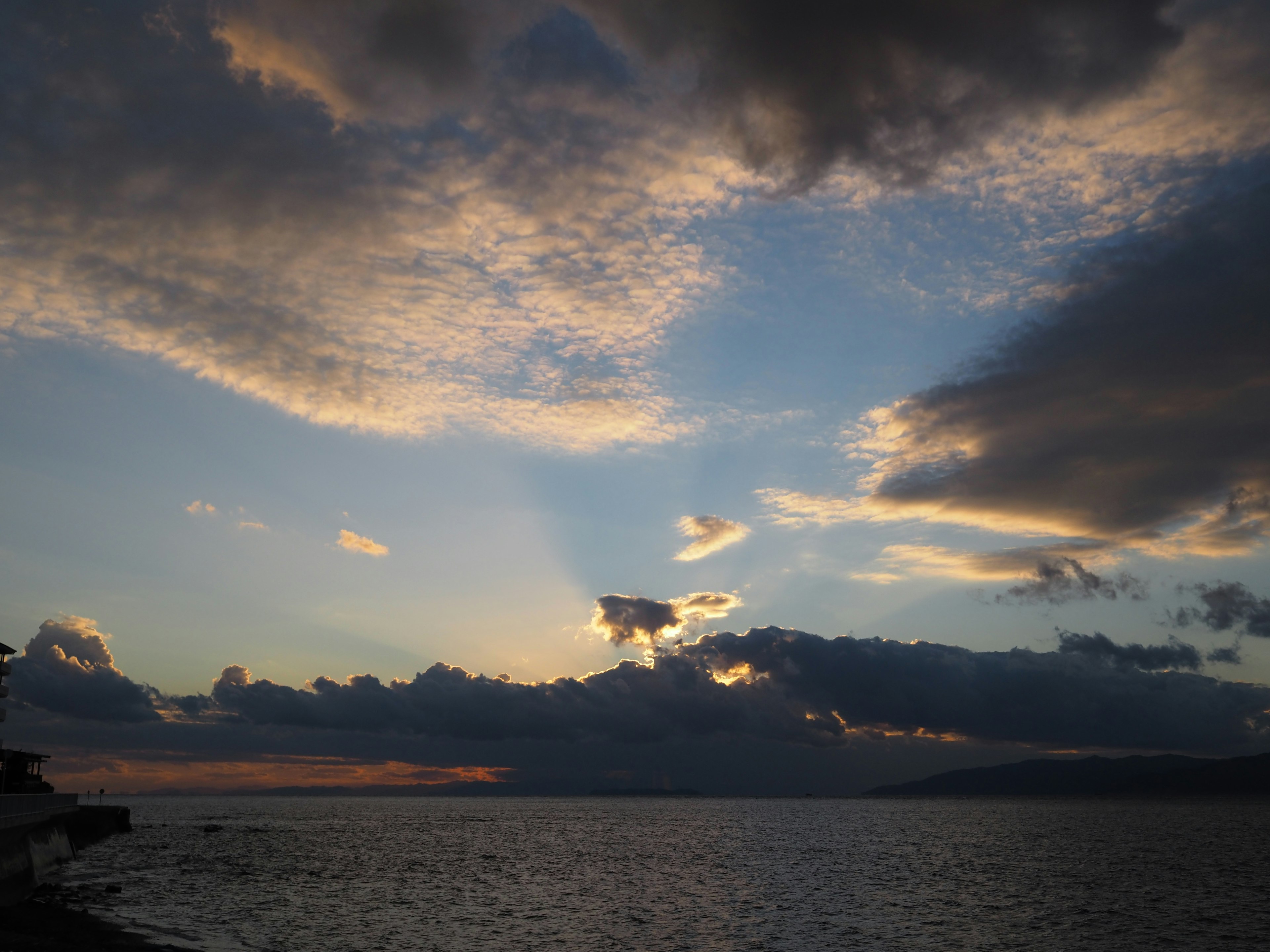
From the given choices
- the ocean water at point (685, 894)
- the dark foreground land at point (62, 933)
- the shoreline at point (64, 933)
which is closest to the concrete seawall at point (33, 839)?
the ocean water at point (685, 894)

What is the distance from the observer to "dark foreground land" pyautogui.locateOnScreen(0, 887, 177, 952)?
120ft

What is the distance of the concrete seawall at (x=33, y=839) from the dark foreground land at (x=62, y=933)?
4670 mm

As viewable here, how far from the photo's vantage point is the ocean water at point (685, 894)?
4934cm

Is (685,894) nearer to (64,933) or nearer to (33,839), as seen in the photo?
(64,933)

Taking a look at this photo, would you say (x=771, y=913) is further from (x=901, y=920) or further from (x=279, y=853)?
(x=279, y=853)

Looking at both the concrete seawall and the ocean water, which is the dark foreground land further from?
the concrete seawall

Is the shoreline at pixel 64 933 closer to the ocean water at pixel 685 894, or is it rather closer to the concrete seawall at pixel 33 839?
the ocean water at pixel 685 894

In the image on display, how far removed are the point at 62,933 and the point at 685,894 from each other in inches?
1826

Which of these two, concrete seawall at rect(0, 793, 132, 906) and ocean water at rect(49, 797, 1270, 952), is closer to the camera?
ocean water at rect(49, 797, 1270, 952)

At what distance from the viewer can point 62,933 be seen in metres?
40.5

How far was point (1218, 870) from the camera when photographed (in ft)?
283

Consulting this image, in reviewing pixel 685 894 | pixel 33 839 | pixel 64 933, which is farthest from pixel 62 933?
pixel 685 894

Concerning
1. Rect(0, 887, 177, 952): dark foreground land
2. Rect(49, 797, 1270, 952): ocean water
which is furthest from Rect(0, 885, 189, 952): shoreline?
Rect(49, 797, 1270, 952): ocean water

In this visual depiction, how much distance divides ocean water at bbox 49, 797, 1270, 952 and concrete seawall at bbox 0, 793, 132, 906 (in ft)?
10.4
